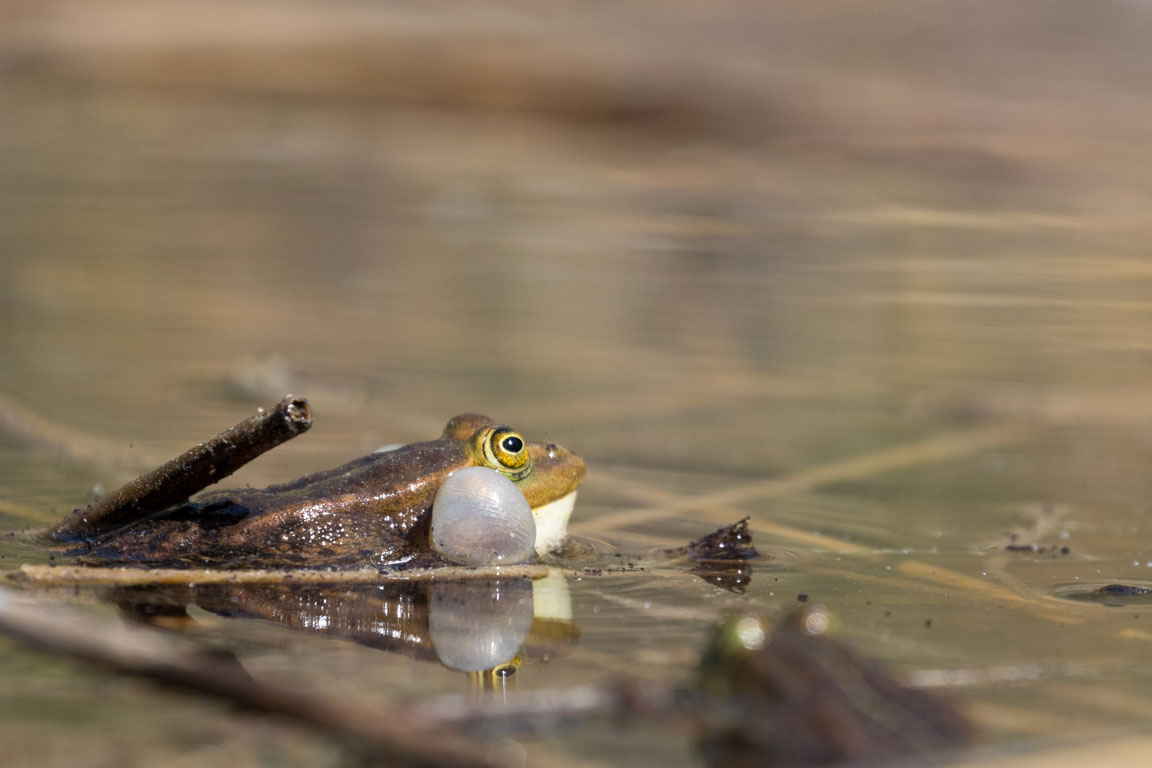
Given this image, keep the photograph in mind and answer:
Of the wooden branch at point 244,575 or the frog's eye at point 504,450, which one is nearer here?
the wooden branch at point 244,575

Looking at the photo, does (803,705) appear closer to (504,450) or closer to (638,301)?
(504,450)

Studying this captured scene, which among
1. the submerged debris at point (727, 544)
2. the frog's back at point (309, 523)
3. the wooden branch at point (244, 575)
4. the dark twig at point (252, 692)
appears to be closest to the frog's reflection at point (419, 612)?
A: the wooden branch at point (244, 575)

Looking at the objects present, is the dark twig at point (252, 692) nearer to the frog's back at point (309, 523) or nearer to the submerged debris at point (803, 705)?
the submerged debris at point (803, 705)

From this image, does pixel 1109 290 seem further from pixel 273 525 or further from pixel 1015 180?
pixel 273 525

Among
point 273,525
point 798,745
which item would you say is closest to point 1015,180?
point 273,525

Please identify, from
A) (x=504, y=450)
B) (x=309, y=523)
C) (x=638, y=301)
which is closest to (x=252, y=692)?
(x=309, y=523)

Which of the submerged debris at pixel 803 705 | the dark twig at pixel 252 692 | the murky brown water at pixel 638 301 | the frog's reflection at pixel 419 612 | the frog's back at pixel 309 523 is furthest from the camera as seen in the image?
the frog's back at pixel 309 523

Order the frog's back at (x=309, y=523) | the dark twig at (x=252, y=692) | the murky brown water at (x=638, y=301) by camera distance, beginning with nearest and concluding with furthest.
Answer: the dark twig at (x=252, y=692)
the murky brown water at (x=638, y=301)
the frog's back at (x=309, y=523)
